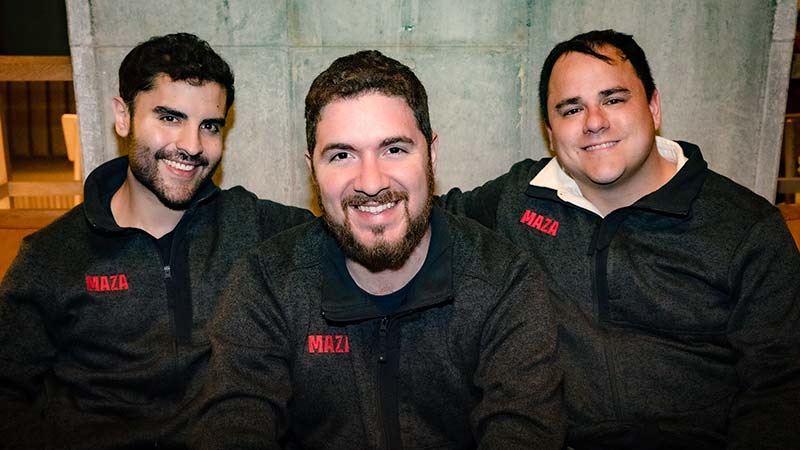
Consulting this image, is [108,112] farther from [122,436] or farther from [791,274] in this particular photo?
[791,274]

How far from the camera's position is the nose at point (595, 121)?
2.30m

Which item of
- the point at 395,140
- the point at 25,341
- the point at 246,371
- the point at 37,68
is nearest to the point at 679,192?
the point at 395,140

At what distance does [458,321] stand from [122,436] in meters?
1.19

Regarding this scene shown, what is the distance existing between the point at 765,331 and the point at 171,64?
223 centimetres

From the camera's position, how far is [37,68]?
10.6ft

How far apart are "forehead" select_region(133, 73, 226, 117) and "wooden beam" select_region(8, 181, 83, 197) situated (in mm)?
1220

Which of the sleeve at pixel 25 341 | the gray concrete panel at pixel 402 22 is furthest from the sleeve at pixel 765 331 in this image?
the sleeve at pixel 25 341

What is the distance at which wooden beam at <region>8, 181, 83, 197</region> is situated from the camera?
3402 millimetres

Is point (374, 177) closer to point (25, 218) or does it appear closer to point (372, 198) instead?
point (372, 198)

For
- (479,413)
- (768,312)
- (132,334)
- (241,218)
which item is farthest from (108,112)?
(768,312)

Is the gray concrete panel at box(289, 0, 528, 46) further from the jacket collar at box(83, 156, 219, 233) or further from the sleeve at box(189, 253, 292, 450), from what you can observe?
the sleeve at box(189, 253, 292, 450)

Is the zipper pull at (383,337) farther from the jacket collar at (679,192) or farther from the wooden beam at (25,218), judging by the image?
the wooden beam at (25,218)

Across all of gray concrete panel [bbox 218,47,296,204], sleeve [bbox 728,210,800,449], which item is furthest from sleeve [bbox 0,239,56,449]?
sleeve [bbox 728,210,800,449]

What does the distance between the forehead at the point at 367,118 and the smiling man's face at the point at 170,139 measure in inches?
25.5
